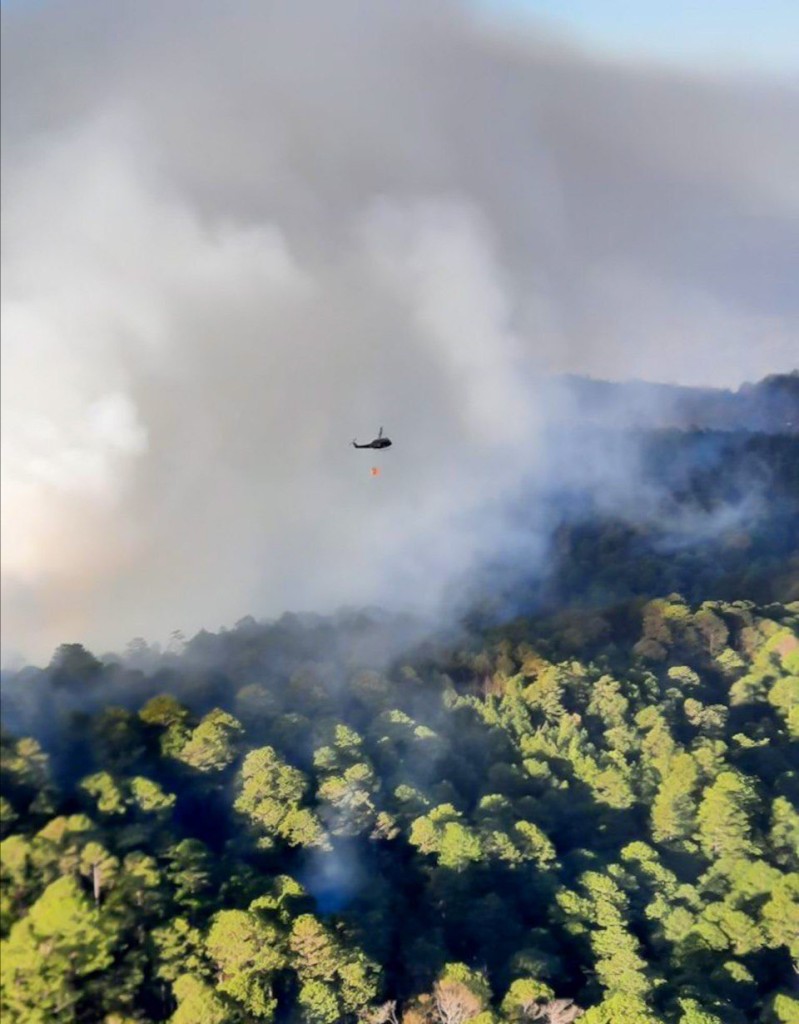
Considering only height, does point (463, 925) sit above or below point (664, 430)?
below

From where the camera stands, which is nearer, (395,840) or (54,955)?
(54,955)

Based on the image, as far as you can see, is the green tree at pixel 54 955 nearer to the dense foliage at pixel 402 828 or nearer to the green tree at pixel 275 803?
the dense foliage at pixel 402 828

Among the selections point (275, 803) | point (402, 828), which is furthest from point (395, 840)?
point (275, 803)

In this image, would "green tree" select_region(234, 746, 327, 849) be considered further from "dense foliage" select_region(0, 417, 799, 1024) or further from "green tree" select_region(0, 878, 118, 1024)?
"green tree" select_region(0, 878, 118, 1024)

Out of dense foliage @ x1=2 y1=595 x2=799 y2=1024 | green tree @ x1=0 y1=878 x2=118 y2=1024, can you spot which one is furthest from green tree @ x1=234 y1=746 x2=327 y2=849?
green tree @ x1=0 y1=878 x2=118 y2=1024

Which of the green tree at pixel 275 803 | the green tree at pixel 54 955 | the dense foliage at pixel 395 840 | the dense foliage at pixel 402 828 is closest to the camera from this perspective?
the green tree at pixel 54 955

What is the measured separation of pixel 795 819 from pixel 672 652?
13.3 meters

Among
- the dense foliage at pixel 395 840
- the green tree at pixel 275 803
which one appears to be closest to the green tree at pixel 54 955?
the dense foliage at pixel 395 840

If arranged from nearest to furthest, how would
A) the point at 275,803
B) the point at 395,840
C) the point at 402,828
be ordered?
the point at 275,803
the point at 395,840
the point at 402,828

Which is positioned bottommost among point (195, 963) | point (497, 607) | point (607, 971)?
point (607, 971)

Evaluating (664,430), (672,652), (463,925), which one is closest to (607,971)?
(463,925)

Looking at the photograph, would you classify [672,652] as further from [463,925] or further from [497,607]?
[463,925]

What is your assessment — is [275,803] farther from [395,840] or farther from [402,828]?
[402,828]

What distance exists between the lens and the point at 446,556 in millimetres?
59938
